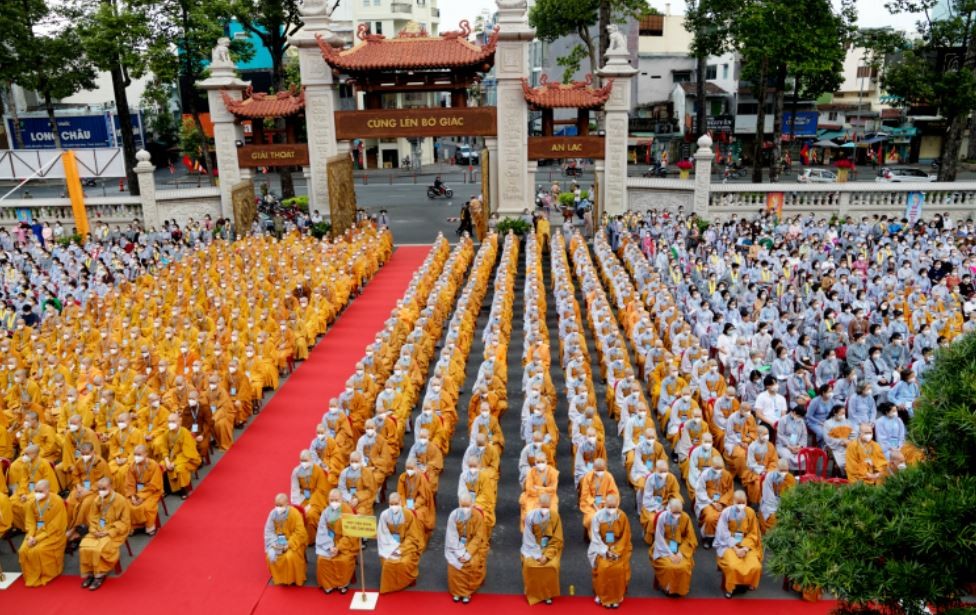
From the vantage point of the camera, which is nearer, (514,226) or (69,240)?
(514,226)

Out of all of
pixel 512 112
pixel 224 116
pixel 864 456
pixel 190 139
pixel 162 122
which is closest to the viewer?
pixel 864 456

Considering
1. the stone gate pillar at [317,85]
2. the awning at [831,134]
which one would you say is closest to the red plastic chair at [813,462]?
the stone gate pillar at [317,85]

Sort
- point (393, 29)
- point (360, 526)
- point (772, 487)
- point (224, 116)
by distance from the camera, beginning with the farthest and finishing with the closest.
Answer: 1. point (393, 29)
2. point (224, 116)
3. point (772, 487)
4. point (360, 526)

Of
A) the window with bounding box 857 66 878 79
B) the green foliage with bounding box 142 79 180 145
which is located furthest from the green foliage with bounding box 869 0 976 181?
the green foliage with bounding box 142 79 180 145

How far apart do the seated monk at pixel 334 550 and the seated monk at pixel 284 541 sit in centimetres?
22

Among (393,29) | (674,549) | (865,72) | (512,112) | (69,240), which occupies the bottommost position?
(674,549)

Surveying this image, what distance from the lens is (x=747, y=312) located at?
15.8m

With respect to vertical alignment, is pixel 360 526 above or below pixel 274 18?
below

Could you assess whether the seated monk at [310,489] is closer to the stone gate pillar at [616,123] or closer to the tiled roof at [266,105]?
the stone gate pillar at [616,123]

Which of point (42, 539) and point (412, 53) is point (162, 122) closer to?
point (412, 53)

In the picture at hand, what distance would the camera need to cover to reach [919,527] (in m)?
3.95

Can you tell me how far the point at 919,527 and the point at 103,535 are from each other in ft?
27.1

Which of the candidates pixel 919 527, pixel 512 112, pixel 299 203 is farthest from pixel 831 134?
pixel 919 527

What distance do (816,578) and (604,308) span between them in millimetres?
11571
